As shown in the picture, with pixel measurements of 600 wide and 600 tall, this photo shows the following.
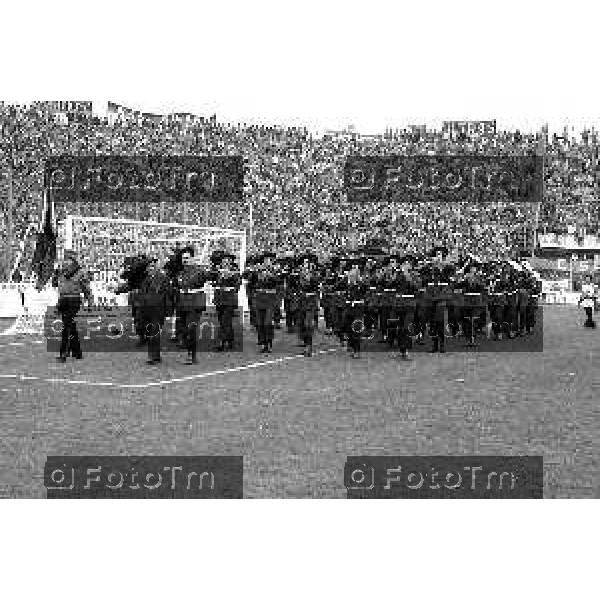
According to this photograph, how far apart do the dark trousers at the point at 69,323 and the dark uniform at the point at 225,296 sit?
8.14ft

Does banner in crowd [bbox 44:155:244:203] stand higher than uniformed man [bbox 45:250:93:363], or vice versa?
banner in crowd [bbox 44:155:244:203]

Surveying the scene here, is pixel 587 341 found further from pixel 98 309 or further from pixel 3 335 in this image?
pixel 98 309

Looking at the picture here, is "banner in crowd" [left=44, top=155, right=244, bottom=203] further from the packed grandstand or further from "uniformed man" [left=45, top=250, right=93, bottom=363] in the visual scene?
"uniformed man" [left=45, top=250, right=93, bottom=363]

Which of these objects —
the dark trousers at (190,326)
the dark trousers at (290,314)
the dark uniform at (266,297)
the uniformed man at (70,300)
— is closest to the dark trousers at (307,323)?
the dark uniform at (266,297)

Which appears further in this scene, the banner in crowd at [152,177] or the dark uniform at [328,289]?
the banner in crowd at [152,177]

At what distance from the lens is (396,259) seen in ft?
73.6

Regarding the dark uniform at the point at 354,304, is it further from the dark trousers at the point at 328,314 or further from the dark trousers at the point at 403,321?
the dark trousers at the point at 328,314

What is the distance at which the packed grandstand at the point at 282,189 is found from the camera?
2063 inches

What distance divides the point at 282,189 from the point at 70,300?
129 feet

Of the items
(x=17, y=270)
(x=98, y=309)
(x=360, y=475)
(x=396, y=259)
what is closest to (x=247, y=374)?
(x=396, y=259)

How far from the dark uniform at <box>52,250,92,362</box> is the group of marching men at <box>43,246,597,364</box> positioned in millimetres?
16

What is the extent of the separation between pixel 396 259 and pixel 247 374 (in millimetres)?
5501

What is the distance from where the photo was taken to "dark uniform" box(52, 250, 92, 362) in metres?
19.7

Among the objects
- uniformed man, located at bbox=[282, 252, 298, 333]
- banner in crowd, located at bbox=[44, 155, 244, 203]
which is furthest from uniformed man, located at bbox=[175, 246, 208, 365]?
banner in crowd, located at bbox=[44, 155, 244, 203]
